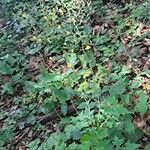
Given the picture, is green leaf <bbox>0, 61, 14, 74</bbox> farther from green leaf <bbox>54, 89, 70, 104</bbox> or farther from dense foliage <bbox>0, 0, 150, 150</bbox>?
green leaf <bbox>54, 89, 70, 104</bbox>

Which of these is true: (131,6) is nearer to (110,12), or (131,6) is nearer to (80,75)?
(110,12)

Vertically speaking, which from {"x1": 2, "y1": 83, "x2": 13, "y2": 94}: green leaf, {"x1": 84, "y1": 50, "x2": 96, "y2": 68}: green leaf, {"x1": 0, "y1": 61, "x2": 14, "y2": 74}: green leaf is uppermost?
{"x1": 84, "y1": 50, "x2": 96, "y2": 68}: green leaf

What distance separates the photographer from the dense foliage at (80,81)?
314cm

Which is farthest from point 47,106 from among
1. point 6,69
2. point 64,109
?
point 6,69

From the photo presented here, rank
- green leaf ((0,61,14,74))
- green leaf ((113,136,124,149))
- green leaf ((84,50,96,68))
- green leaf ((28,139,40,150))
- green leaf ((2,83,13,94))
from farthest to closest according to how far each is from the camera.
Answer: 1. green leaf ((0,61,14,74))
2. green leaf ((2,83,13,94))
3. green leaf ((84,50,96,68))
4. green leaf ((28,139,40,150))
5. green leaf ((113,136,124,149))

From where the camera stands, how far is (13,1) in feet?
24.4

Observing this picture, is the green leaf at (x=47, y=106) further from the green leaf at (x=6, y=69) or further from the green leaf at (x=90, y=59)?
the green leaf at (x=6, y=69)

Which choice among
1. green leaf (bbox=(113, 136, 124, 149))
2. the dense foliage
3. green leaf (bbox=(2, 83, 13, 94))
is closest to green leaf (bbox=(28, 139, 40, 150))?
the dense foliage

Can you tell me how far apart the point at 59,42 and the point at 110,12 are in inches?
33.5

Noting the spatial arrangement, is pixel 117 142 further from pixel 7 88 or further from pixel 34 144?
pixel 7 88

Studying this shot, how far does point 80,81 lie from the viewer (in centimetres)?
414

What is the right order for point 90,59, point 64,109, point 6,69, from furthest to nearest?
point 6,69 → point 90,59 → point 64,109

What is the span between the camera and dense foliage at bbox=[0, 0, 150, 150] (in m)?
3.14

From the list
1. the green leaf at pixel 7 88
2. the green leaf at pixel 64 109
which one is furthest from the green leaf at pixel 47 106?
the green leaf at pixel 7 88
